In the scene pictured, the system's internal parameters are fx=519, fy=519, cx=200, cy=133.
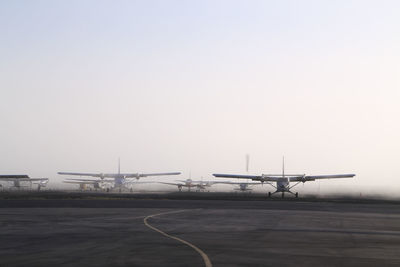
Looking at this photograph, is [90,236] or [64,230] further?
[64,230]

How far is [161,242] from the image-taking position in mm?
17500

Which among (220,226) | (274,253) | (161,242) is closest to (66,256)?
(161,242)

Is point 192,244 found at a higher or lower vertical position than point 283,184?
lower

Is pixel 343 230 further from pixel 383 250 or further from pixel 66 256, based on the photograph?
pixel 66 256

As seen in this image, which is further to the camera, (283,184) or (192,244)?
(283,184)

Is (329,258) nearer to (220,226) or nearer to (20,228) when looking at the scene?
(220,226)

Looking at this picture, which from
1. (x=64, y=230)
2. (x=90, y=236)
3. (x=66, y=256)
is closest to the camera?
(x=66, y=256)

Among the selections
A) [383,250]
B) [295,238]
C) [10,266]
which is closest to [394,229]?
[295,238]

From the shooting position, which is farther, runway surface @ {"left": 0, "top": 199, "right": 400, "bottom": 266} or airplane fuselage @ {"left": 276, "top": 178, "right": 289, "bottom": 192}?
airplane fuselage @ {"left": 276, "top": 178, "right": 289, "bottom": 192}

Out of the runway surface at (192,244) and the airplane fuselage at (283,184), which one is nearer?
the runway surface at (192,244)

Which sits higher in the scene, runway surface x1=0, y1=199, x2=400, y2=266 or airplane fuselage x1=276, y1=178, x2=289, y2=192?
airplane fuselage x1=276, y1=178, x2=289, y2=192

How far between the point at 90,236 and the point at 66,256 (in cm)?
525

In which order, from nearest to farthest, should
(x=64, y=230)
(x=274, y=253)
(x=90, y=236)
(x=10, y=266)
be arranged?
(x=10, y=266) → (x=274, y=253) → (x=90, y=236) → (x=64, y=230)

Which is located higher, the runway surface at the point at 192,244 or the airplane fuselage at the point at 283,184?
the airplane fuselage at the point at 283,184
